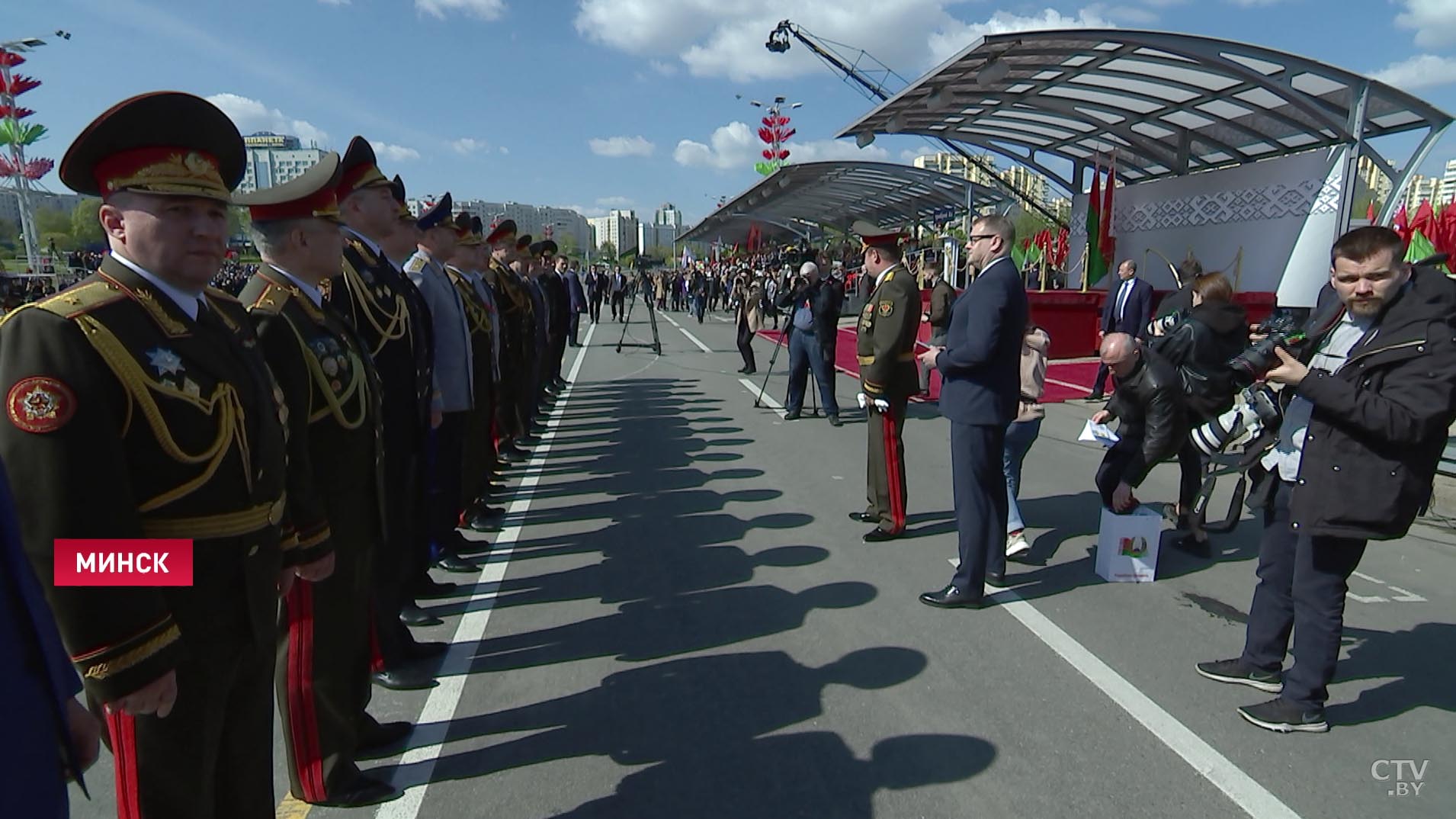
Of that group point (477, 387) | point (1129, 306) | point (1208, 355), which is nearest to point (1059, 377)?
point (1129, 306)

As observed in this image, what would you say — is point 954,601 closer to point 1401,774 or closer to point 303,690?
point 1401,774

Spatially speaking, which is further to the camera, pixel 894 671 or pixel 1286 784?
pixel 894 671

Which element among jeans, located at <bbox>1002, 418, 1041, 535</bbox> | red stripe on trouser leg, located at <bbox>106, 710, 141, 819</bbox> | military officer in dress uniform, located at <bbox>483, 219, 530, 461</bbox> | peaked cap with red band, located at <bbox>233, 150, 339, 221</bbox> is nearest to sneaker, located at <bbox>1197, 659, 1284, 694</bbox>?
jeans, located at <bbox>1002, 418, 1041, 535</bbox>

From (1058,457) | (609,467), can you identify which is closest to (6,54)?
(609,467)

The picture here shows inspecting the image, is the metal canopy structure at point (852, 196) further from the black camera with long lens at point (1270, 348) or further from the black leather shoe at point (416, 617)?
the black leather shoe at point (416, 617)

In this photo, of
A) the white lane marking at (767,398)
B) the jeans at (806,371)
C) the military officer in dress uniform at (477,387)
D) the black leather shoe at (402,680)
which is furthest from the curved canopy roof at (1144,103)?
the black leather shoe at (402,680)

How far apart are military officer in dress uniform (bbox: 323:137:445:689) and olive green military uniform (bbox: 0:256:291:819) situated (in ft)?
4.06

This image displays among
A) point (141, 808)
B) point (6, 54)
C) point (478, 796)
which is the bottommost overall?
point (478, 796)

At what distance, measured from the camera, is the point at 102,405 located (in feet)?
5.23

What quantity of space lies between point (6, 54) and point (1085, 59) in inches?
1272

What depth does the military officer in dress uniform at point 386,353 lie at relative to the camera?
11.0 feet

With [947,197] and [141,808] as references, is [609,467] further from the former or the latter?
[947,197]

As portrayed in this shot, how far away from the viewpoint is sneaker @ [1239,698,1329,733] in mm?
3102

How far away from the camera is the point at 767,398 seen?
1125 centimetres
